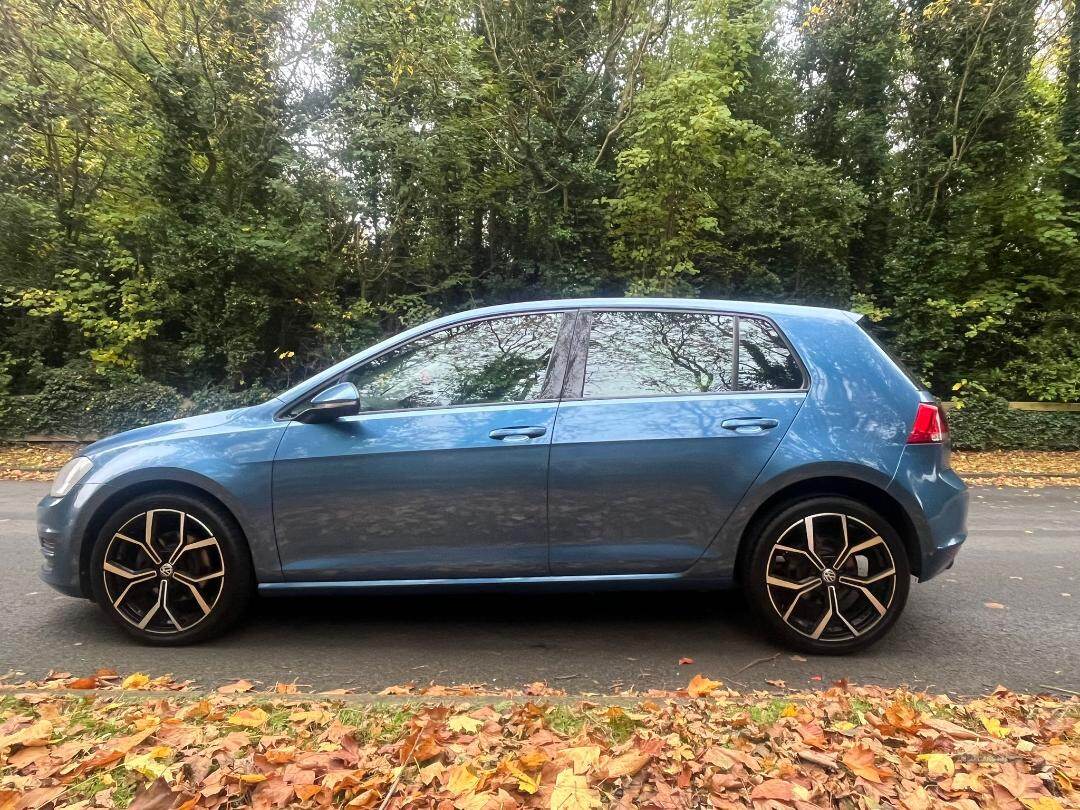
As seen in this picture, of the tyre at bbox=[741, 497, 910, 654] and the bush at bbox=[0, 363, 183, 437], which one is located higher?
the bush at bbox=[0, 363, 183, 437]

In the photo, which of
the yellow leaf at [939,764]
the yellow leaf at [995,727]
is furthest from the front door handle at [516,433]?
the yellow leaf at [995,727]

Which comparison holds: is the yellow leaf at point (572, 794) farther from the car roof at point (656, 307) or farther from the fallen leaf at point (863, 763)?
the car roof at point (656, 307)

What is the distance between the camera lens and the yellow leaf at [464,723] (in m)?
2.35

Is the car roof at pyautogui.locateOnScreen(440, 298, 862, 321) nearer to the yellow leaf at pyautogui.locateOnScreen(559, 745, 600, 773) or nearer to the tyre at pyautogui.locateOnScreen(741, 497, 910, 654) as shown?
the tyre at pyautogui.locateOnScreen(741, 497, 910, 654)

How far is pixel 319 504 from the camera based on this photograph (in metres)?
3.42

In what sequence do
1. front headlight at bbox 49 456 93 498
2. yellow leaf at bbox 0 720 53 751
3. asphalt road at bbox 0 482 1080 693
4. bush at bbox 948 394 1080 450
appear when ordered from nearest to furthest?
yellow leaf at bbox 0 720 53 751, asphalt road at bbox 0 482 1080 693, front headlight at bbox 49 456 93 498, bush at bbox 948 394 1080 450

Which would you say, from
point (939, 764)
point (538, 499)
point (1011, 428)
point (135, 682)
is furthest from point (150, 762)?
point (1011, 428)

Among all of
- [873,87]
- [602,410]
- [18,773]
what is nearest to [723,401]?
[602,410]

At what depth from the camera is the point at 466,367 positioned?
362cm

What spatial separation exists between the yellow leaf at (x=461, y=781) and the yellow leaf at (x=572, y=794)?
239mm

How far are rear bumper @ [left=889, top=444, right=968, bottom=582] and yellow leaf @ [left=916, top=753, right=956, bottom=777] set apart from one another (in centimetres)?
148

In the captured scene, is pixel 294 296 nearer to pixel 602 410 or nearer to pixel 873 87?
pixel 602 410

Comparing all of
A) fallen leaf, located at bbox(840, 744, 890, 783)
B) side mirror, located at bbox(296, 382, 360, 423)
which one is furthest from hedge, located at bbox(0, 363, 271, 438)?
fallen leaf, located at bbox(840, 744, 890, 783)

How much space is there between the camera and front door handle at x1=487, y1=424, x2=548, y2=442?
339cm
